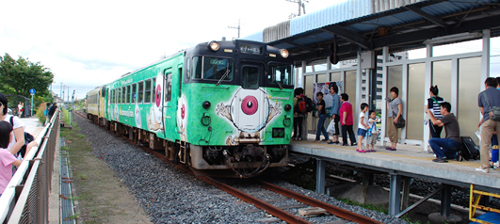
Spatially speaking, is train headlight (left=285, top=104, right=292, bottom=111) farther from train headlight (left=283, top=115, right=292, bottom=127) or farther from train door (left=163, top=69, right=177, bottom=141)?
train door (left=163, top=69, right=177, bottom=141)

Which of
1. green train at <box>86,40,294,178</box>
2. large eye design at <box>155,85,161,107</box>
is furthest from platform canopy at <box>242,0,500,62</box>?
large eye design at <box>155,85,161,107</box>

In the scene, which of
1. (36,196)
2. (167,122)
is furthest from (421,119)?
(36,196)

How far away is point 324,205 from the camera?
6.12 m

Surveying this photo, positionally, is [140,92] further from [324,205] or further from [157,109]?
[324,205]

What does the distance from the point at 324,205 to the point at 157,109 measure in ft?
18.3

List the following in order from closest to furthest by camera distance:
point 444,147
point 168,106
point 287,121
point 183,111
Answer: point 444,147 < point 183,111 < point 287,121 < point 168,106

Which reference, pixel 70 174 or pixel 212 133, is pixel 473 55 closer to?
pixel 212 133

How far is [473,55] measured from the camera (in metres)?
7.51

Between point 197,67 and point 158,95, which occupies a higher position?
point 197,67

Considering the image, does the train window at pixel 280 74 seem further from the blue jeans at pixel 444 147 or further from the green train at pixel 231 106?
the blue jeans at pixel 444 147

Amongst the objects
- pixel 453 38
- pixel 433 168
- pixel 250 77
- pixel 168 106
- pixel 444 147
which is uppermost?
pixel 453 38

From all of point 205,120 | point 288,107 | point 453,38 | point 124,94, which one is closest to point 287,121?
point 288,107

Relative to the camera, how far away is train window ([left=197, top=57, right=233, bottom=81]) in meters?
7.30

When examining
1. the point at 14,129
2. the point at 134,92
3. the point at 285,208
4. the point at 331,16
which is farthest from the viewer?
the point at 134,92
